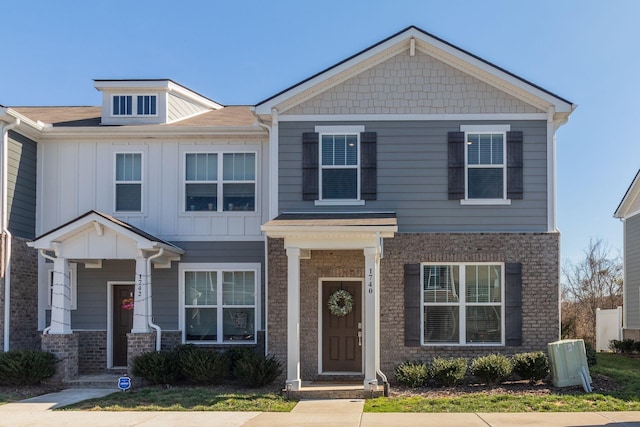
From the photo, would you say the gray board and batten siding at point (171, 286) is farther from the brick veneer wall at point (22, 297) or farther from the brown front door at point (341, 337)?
the brown front door at point (341, 337)

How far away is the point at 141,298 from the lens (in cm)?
1498

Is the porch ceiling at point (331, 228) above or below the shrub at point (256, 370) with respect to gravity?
above

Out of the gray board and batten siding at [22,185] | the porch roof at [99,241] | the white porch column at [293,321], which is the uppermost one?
the gray board and batten siding at [22,185]

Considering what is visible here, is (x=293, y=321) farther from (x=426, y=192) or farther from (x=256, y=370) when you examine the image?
(x=426, y=192)

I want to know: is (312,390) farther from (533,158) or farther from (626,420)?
(533,158)

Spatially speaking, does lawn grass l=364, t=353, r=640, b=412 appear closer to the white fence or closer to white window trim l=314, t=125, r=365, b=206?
white window trim l=314, t=125, r=365, b=206

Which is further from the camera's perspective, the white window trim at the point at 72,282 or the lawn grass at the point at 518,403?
the white window trim at the point at 72,282

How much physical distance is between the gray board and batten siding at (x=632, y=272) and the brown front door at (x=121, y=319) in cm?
1588

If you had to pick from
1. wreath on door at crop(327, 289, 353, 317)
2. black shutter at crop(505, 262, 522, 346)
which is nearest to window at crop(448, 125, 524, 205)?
black shutter at crop(505, 262, 522, 346)

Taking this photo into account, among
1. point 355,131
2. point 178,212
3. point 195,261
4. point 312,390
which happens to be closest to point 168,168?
point 178,212

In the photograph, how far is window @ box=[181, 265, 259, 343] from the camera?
16.1 meters

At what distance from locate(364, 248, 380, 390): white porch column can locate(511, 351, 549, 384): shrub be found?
2767 mm

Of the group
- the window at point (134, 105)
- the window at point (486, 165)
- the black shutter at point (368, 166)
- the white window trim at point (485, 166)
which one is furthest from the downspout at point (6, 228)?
the white window trim at point (485, 166)

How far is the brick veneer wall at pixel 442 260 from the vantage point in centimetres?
1456
